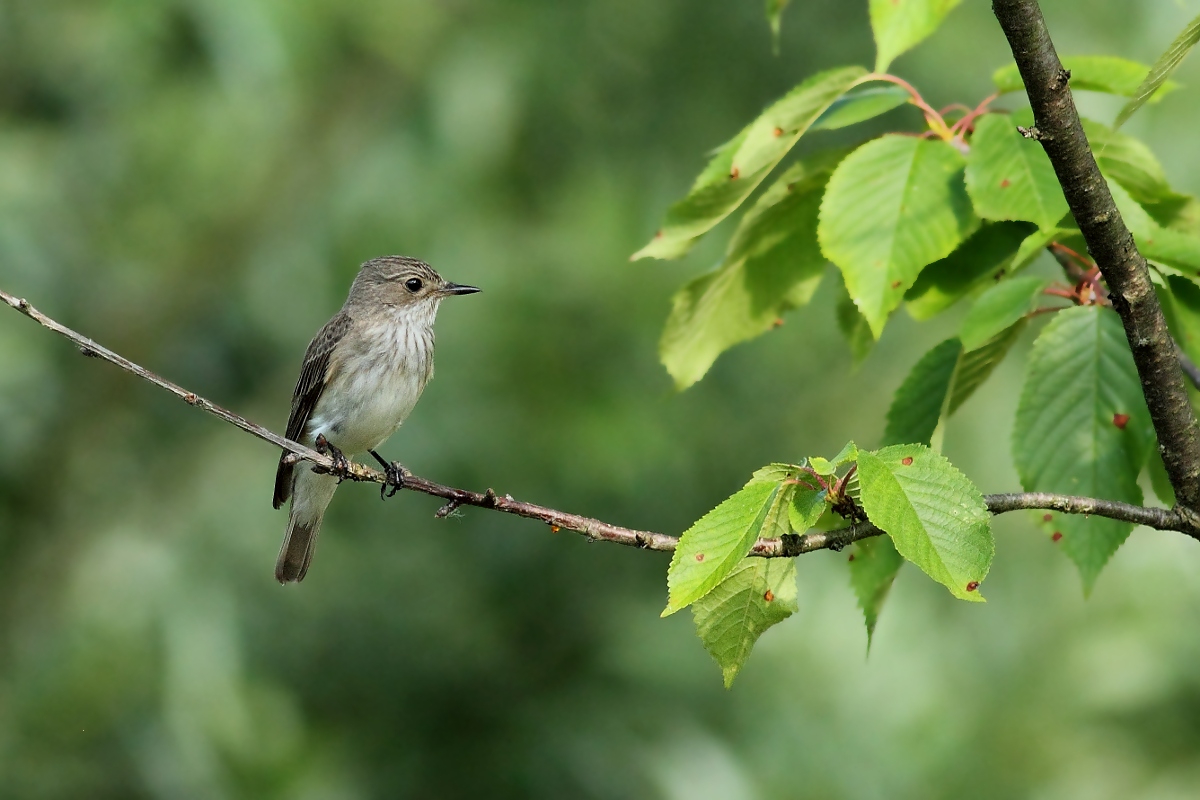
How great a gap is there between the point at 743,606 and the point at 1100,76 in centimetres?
Result: 123

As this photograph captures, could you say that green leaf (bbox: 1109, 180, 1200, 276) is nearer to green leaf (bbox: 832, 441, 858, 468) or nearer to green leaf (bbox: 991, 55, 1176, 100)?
green leaf (bbox: 991, 55, 1176, 100)

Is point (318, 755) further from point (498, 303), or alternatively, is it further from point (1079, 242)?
point (1079, 242)

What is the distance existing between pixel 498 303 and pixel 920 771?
408 cm

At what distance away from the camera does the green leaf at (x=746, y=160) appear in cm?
235

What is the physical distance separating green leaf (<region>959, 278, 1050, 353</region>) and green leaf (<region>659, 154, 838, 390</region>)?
41 cm

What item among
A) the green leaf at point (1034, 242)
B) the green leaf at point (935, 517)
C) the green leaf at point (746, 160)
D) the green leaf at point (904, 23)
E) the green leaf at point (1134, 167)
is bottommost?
the green leaf at point (935, 517)

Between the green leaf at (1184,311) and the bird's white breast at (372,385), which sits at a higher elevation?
the bird's white breast at (372,385)

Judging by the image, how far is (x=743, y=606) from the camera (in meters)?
2.05

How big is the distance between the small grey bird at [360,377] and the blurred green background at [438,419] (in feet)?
6.63

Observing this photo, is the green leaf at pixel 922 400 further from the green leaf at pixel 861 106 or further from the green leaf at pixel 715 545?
the green leaf at pixel 715 545

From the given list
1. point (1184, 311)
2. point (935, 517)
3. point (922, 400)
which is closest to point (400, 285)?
point (922, 400)

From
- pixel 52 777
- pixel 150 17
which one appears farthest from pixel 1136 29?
pixel 52 777

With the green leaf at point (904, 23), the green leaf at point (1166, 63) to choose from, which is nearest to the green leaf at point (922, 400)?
the green leaf at point (904, 23)

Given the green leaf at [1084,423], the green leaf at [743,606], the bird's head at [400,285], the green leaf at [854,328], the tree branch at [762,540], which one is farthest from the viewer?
the bird's head at [400,285]
